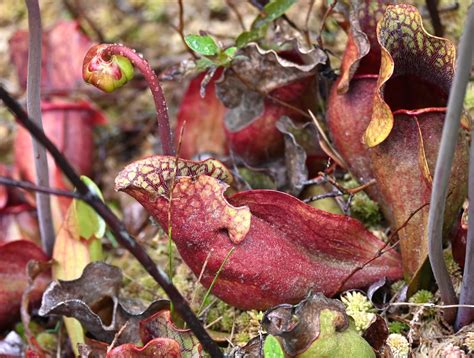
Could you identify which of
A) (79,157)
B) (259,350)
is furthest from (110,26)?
(259,350)

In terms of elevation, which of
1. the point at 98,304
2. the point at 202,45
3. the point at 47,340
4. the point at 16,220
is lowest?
the point at 47,340

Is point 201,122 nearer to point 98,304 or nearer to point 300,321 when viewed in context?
point 98,304

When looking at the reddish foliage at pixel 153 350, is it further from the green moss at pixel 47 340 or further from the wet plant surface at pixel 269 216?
the green moss at pixel 47 340

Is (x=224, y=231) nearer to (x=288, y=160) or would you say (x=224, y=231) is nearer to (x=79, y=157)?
(x=288, y=160)

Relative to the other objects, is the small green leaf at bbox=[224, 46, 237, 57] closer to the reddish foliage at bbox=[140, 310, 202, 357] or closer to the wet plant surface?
the wet plant surface

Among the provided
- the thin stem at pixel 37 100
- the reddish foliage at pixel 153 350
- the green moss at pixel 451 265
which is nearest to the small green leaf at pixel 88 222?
the thin stem at pixel 37 100

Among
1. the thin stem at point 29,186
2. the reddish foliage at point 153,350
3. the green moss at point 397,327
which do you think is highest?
the thin stem at point 29,186

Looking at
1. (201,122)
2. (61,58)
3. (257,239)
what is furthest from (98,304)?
(61,58)
